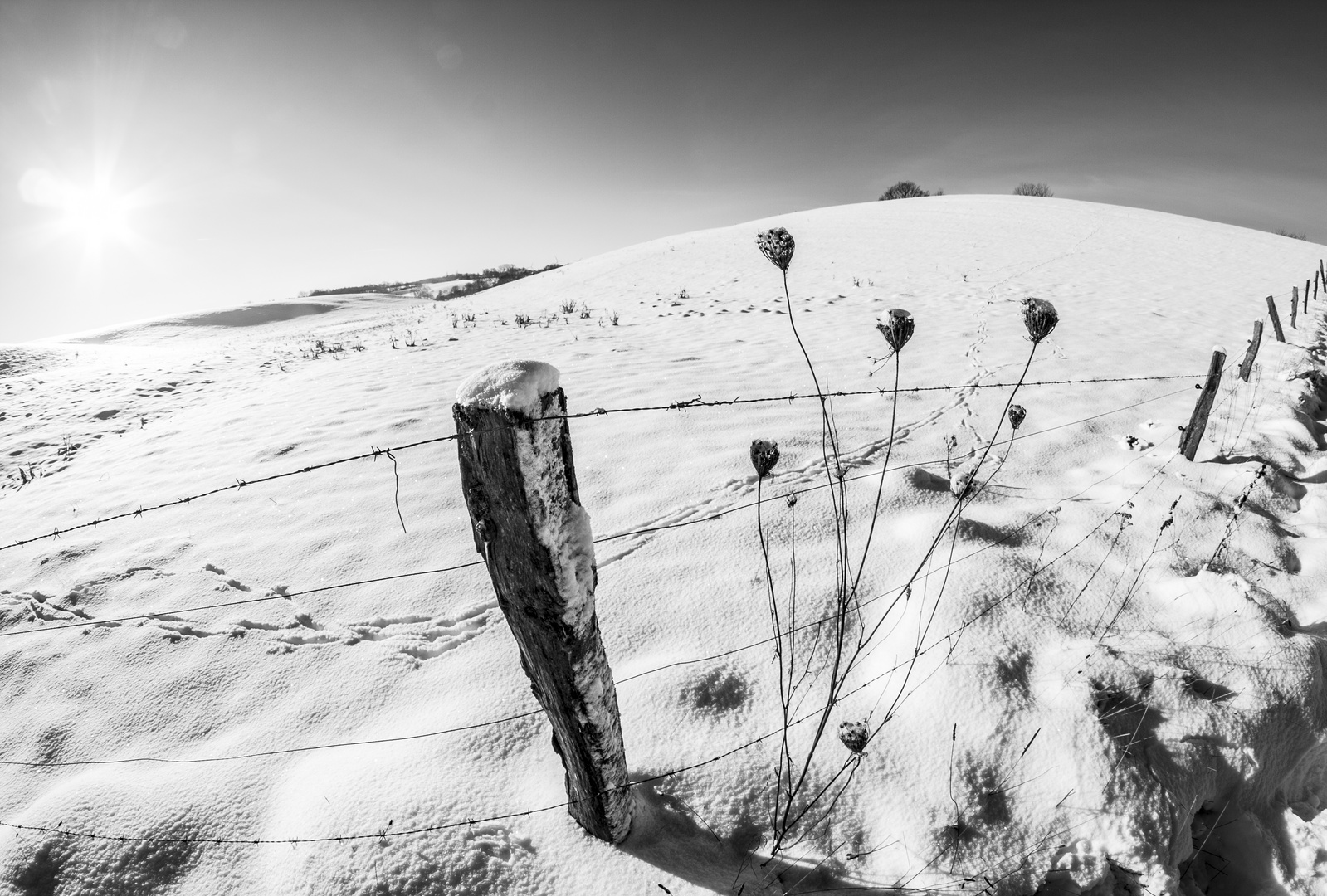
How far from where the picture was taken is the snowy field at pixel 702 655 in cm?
157

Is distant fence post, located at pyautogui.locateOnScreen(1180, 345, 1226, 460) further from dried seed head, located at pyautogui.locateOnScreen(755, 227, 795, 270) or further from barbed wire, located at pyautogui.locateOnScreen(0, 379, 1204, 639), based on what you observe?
dried seed head, located at pyautogui.locateOnScreen(755, 227, 795, 270)

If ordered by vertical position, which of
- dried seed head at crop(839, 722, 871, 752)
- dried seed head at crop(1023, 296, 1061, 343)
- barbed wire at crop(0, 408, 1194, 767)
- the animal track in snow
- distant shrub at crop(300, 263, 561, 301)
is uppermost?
distant shrub at crop(300, 263, 561, 301)

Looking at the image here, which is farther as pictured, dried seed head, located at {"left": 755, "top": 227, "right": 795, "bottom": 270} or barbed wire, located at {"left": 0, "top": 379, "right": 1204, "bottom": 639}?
barbed wire, located at {"left": 0, "top": 379, "right": 1204, "bottom": 639}

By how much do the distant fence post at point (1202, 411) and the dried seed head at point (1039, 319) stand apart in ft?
9.70

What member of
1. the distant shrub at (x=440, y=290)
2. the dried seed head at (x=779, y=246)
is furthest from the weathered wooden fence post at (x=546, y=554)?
the distant shrub at (x=440, y=290)

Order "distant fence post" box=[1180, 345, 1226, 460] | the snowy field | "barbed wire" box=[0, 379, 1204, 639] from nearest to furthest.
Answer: the snowy field < "barbed wire" box=[0, 379, 1204, 639] < "distant fence post" box=[1180, 345, 1226, 460]

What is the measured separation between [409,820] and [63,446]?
6.73 m

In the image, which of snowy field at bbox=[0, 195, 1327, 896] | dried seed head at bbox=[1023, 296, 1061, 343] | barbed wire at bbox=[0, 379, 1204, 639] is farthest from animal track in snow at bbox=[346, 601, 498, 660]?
dried seed head at bbox=[1023, 296, 1061, 343]

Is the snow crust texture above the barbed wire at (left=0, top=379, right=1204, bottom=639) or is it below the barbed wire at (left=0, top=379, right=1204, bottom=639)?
above

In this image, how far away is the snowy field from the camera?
1.57 meters

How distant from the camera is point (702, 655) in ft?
7.18

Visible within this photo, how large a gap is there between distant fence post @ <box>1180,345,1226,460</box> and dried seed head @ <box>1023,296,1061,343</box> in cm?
296

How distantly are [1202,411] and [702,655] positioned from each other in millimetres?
3585

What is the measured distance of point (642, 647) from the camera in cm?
227
